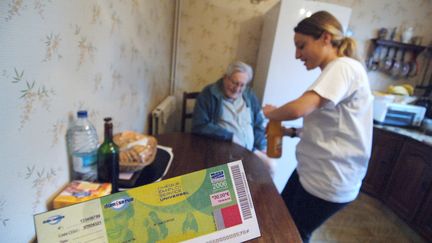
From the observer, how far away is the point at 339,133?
89cm

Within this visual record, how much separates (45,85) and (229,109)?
1.14 m

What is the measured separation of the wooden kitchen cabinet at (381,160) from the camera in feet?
7.02

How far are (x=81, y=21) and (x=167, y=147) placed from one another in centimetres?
67

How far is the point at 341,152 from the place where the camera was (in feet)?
2.93

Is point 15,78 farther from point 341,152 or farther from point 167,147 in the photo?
point 341,152

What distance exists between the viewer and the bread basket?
32.4 inches

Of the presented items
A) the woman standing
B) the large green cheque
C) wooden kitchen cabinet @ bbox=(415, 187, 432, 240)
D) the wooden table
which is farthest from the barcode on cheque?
wooden kitchen cabinet @ bbox=(415, 187, 432, 240)

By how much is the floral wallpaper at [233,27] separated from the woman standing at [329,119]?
1471mm

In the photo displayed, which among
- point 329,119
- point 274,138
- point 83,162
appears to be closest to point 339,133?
point 329,119

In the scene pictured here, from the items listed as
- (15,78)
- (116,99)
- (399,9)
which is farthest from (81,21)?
(399,9)

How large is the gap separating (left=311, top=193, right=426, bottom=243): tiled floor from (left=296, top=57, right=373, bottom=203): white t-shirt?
1.08 meters

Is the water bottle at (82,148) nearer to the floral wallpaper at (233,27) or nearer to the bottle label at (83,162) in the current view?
the bottle label at (83,162)

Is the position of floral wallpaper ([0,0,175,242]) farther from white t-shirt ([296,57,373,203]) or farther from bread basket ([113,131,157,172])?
white t-shirt ([296,57,373,203])

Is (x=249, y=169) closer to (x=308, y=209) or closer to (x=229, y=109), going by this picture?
(x=308, y=209)
